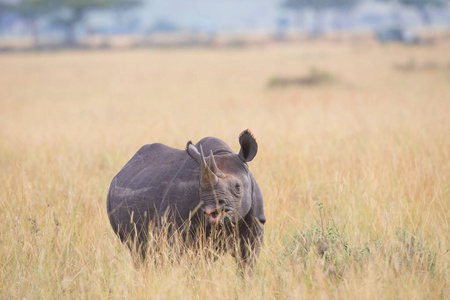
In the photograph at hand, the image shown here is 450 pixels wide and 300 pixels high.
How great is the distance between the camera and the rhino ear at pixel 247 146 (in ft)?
11.7

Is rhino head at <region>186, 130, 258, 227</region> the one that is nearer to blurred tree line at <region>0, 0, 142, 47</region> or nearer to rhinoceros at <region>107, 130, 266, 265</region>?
rhinoceros at <region>107, 130, 266, 265</region>

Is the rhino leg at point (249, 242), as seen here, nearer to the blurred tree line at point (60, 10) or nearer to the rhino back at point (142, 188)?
the rhino back at point (142, 188)

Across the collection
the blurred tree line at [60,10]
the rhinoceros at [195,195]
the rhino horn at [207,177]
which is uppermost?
the rhino horn at [207,177]

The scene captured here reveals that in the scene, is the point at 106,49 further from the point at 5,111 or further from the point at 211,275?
the point at 211,275

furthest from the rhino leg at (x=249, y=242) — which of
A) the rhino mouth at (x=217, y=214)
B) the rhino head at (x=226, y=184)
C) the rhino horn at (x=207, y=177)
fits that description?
the rhino horn at (x=207, y=177)

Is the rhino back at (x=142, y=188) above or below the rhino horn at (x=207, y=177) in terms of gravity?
below

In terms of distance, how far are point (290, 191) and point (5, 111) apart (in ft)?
37.7

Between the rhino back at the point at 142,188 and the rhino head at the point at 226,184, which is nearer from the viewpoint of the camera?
the rhino head at the point at 226,184

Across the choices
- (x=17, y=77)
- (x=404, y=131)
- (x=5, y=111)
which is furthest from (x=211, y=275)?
(x=17, y=77)

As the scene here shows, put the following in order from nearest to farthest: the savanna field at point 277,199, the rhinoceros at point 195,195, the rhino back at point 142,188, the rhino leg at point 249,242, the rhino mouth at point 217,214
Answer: the rhino mouth at point 217,214 → the rhinoceros at point 195,195 → the savanna field at point 277,199 → the rhino leg at point 249,242 → the rhino back at point 142,188

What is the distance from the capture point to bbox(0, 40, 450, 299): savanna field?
351 cm

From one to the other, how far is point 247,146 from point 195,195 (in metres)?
0.45

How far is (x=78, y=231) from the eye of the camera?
15.2 ft

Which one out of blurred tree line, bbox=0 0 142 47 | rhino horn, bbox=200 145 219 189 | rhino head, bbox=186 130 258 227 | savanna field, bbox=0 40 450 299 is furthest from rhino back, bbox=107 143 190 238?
blurred tree line, bbox=0 0 142 47
